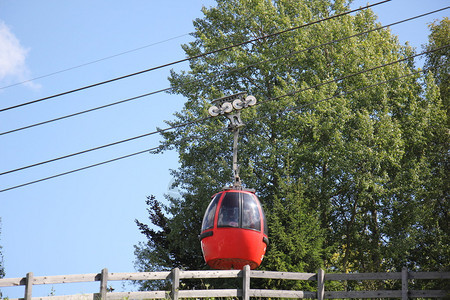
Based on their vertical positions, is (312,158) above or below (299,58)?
below

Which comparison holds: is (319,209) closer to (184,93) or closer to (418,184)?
(418,184)

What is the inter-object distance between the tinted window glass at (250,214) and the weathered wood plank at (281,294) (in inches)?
93.6

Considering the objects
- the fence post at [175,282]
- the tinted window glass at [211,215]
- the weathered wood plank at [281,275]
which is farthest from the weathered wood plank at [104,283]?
the weathered wood plank at [281,275]

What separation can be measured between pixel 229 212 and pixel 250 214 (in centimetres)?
59

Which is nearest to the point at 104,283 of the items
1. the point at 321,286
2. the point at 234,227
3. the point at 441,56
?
the point at 234,227

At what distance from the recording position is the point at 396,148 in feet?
89.9

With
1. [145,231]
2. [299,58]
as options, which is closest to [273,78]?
[299,58]

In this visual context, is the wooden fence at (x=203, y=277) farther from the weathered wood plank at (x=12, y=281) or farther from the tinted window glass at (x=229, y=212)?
the tinted window glass at (x=229, y=212)

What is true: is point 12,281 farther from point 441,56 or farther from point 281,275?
point 441,56

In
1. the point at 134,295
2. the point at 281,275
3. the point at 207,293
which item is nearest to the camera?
the point at 134,295

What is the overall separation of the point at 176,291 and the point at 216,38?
16940 millimetres

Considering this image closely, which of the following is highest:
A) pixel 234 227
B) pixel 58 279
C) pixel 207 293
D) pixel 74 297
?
pixel 234 227

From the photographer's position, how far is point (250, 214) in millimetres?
15977

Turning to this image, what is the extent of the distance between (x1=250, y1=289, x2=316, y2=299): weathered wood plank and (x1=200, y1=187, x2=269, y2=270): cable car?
148 centimetres
